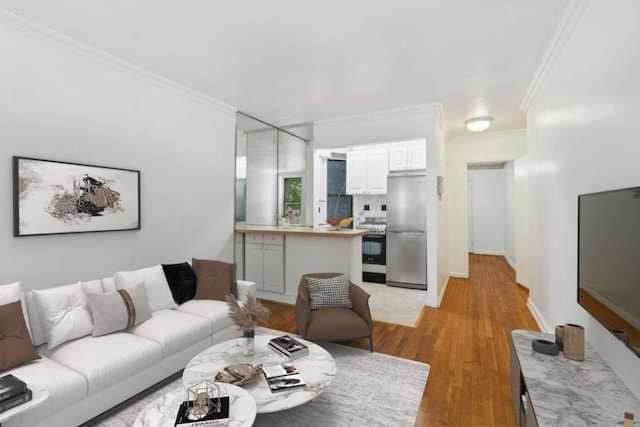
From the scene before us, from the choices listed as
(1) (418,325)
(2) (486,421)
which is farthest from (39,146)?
(1) (418,325)

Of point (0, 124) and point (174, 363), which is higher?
point (0, 124)

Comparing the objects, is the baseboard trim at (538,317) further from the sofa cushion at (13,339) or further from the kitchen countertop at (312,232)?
the sofa cushion at (13,339)

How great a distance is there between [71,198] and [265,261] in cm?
259

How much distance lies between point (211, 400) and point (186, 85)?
3360 mm

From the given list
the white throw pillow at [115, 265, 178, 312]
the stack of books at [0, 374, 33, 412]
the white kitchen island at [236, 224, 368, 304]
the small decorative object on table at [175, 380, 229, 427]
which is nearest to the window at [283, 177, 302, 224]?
the white kitchen island at [236, 224, 368, 304]

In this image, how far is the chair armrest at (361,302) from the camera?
2996 millimetres

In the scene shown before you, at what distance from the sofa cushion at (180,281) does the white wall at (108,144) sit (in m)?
0.42

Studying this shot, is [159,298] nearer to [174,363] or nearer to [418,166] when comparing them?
[174,363]

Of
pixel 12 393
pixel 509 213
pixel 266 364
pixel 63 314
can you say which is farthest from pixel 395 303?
pixel 509 213

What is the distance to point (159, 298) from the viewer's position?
287cm

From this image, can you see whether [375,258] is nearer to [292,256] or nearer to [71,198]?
[292,256]

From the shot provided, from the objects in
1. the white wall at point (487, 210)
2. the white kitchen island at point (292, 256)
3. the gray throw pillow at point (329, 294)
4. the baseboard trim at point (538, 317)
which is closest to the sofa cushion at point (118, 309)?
the gray throw pillow at point (329, 294)

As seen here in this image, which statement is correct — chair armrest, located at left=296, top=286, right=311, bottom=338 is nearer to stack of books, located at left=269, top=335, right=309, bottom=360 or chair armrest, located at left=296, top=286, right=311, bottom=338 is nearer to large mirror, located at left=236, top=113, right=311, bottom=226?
stack of books, located at left=269, top=335, right=309, bottom=360

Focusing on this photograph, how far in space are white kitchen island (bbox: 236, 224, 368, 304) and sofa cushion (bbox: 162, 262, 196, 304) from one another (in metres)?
1.41
